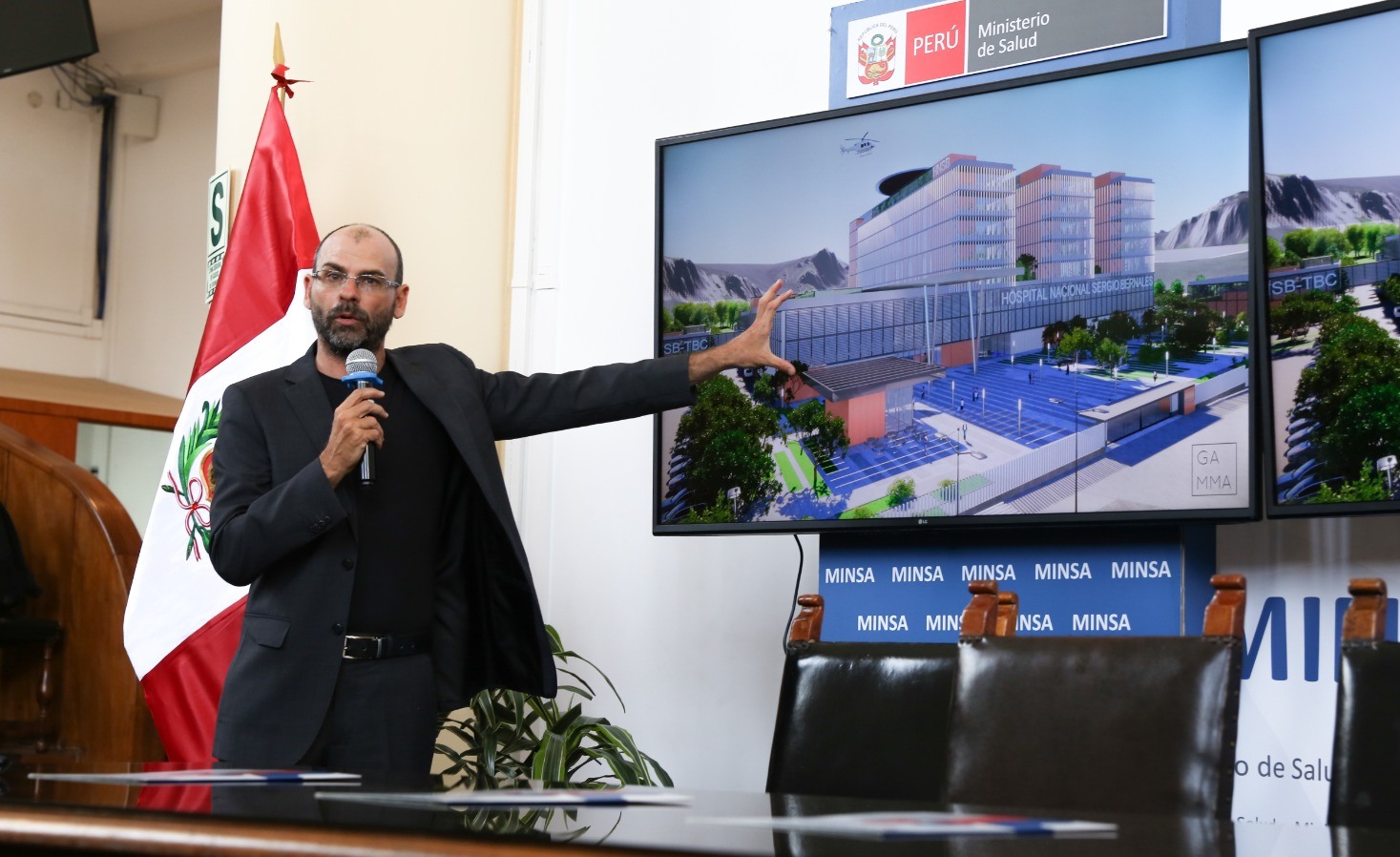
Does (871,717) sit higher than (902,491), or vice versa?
(902,491)

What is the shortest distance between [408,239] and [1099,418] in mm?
2250

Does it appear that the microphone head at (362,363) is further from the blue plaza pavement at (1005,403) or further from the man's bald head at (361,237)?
the blue plaza pavement at (1005,403)

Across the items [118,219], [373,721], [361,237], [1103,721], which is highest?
[118,219]

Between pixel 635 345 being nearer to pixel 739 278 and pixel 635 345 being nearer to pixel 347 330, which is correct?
pixel 739 278

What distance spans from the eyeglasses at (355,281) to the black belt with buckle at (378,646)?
712mm

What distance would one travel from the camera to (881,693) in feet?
7.61

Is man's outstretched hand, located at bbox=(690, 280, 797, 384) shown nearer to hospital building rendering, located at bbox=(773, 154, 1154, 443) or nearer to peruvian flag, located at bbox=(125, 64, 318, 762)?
hospital building rendering, located at bbox=(773, 154, 1154, 443)

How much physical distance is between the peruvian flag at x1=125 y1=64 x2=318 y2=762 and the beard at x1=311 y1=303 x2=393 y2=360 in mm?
970

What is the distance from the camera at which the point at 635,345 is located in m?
4.20

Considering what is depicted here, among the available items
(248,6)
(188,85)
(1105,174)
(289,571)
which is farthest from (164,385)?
(1105,174)
